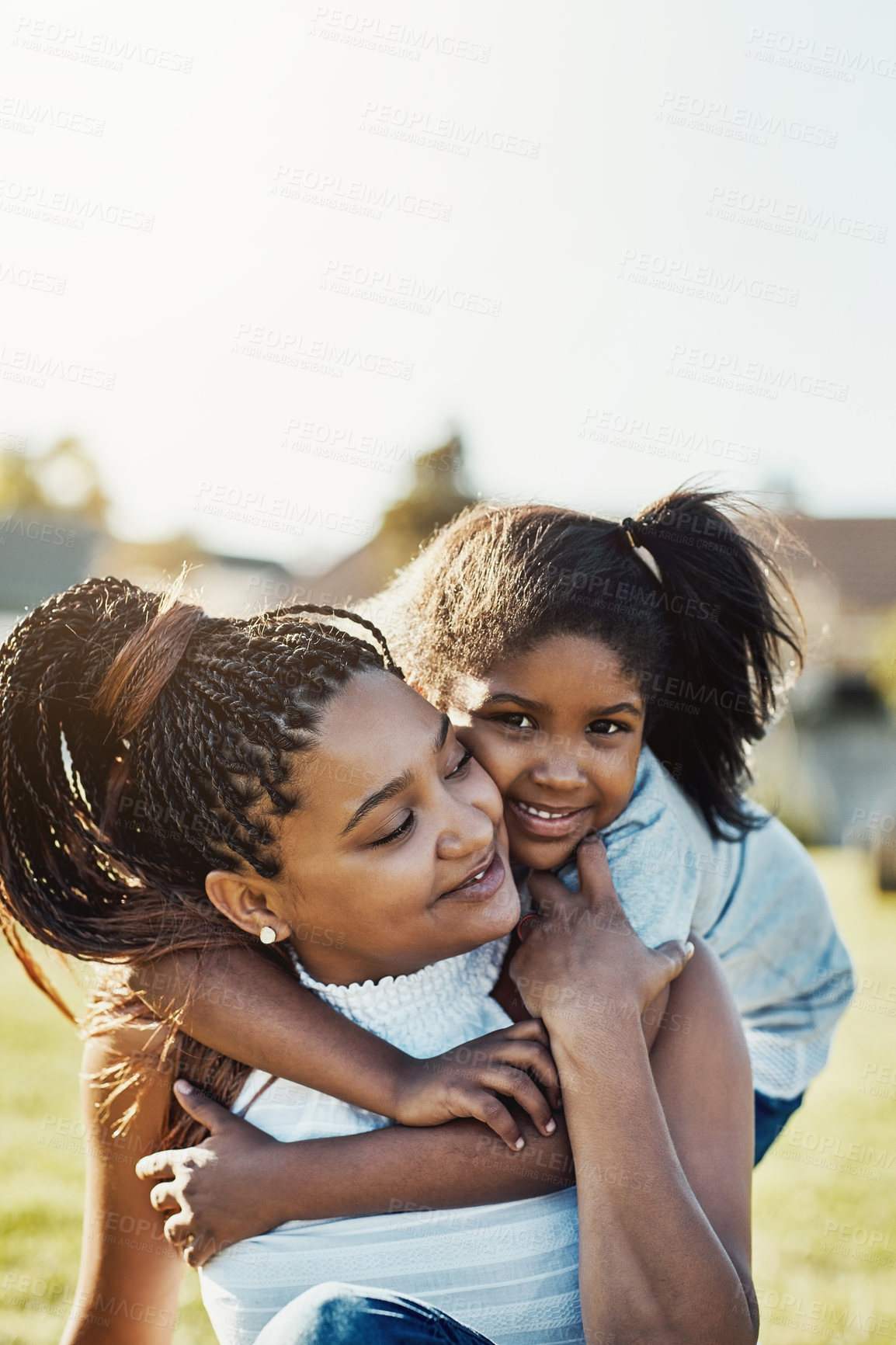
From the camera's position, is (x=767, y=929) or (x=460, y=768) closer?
(x=460, y=768)

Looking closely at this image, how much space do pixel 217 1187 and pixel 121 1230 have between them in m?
0.46

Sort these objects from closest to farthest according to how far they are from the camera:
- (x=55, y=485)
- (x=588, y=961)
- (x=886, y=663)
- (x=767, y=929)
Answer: (x=588, y=961)
(x=767, y=929)
(x=886, y=663)
(x=55, y=485)

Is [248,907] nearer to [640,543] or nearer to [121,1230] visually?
[121,1230]

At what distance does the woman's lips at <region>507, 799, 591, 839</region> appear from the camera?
287cm

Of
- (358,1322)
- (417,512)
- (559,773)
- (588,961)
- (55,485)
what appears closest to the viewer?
(358,1322)

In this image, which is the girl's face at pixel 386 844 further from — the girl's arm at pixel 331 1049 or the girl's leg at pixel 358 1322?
the girl's leg at pixel 358 1322

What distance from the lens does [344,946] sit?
2.42 m

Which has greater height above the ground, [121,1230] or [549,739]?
[549,739]

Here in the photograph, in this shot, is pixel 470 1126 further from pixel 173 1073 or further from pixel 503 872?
pixel 173 1073

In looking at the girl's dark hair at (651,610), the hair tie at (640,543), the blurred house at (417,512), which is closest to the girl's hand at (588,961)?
the girl's dark hair at (651,610)

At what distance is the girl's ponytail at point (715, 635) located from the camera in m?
3.25

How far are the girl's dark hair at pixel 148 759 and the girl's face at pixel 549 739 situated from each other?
0.41m

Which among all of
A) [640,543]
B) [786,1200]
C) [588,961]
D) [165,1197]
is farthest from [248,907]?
[786,1200]

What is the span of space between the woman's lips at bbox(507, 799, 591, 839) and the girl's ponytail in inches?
17.6
